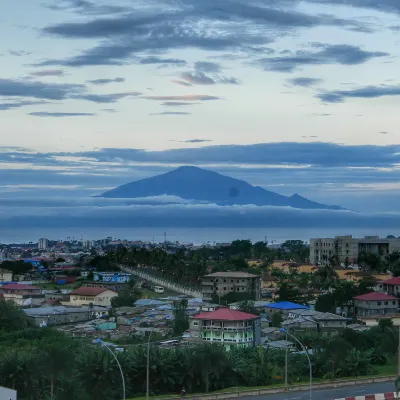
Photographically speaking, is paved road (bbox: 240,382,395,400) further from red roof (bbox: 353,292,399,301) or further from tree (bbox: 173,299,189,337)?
red roof (bbox: 353,292,399,301)

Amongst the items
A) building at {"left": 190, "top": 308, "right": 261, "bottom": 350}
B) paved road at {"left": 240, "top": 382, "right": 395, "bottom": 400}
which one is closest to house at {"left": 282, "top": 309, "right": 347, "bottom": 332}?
building at {"left": 190, "top": 308, "right": 261, "bottom": 350}

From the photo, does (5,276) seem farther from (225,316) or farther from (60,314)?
(225,316)

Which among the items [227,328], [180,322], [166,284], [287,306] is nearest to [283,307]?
[287,306]

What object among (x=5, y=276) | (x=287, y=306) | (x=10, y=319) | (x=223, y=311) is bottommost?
(x=10, y=319)

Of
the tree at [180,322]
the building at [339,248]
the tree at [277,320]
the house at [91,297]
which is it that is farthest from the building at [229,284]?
the building at [339,248]

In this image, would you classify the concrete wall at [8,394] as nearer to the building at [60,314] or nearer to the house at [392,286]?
the building at [60,314]

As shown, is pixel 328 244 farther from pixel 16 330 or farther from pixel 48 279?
pixel 16 330
